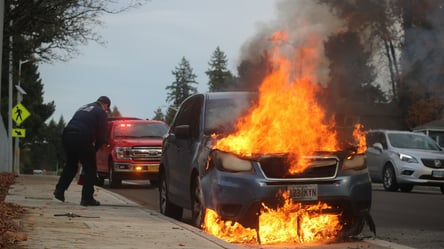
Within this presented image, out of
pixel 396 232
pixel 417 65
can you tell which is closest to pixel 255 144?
pixel 396 232

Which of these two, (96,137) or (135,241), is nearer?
(135,241)

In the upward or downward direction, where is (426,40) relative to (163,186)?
upward

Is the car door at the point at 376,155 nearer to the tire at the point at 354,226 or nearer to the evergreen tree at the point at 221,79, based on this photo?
the evergreen tree at the point at 221,79

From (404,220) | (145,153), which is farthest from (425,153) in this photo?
(404,220)

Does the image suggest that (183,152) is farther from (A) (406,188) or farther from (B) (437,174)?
(A) (406,188)

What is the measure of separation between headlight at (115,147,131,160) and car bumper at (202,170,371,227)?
34.5ft

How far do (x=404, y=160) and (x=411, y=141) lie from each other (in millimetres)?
1279

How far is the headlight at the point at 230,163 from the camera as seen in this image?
769cm

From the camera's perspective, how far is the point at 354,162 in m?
8.05

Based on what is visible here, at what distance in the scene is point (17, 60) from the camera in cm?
2302

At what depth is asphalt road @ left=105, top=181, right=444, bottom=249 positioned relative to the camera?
8.22 metres

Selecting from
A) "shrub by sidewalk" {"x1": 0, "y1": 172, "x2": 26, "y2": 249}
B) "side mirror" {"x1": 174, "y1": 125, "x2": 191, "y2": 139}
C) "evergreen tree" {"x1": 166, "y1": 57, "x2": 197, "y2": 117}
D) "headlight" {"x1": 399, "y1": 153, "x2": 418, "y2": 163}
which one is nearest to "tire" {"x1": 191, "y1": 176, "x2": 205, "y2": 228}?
"side mirror" {"x1": 174, "y1": 125, "x2": 191, "y2": 139}

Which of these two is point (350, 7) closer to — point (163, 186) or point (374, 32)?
point (374, 32)

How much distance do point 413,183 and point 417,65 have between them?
801 cm
